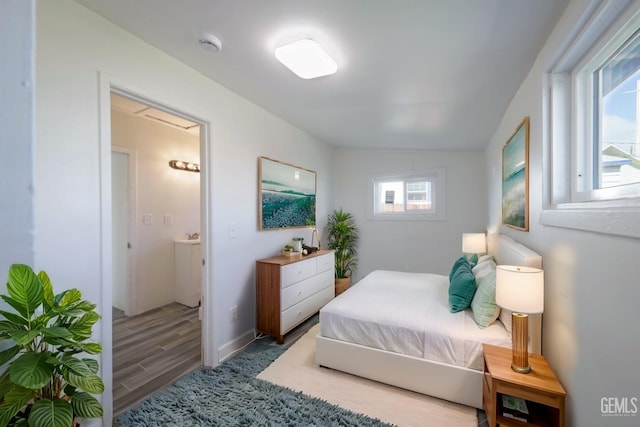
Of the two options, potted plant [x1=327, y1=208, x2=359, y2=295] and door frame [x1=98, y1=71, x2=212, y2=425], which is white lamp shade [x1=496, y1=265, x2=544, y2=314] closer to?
door frame [x1=98, y1=71, x2=212, y2=425]

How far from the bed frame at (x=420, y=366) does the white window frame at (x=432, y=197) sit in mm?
1980

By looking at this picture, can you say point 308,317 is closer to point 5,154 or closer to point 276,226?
point 276,226

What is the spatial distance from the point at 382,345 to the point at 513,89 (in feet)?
7.45

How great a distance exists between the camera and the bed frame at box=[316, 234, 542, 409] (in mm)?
1686

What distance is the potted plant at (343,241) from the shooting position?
450 cm

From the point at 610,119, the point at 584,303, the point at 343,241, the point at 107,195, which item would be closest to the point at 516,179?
the point at 610,119

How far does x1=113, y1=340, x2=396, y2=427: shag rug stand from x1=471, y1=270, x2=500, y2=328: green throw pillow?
0.96 meters

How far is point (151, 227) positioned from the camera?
356 centimetres

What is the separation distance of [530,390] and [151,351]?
2978mm

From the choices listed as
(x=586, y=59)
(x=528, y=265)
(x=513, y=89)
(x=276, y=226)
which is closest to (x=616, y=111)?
(x=586, y=59)

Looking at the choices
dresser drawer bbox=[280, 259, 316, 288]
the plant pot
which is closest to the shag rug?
dresser drawer bbox=[280, 259, 316, 288]

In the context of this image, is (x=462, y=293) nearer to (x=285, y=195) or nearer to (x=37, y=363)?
(x=285, y=195)

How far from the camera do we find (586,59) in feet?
4.23

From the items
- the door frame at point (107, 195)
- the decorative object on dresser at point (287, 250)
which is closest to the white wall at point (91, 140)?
the door frame at point (107, 195)
